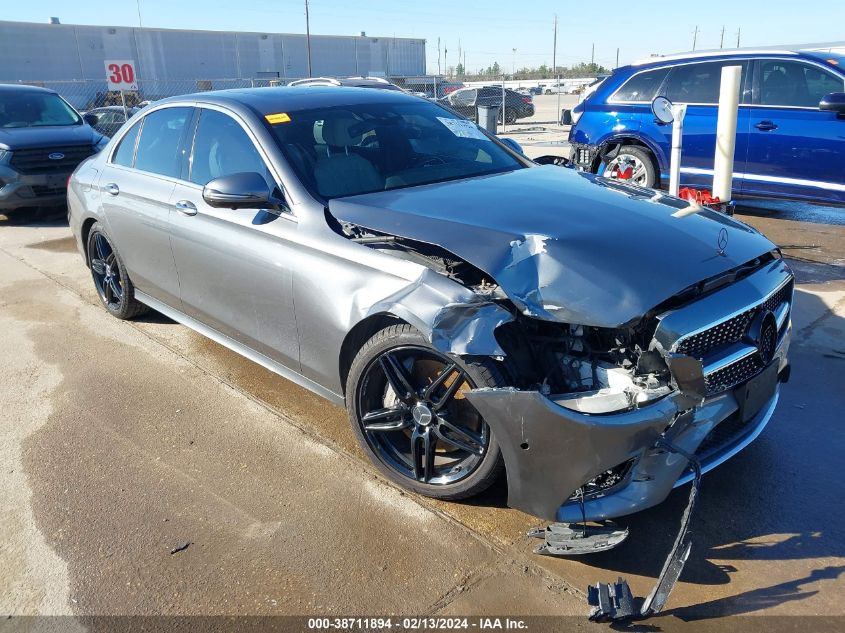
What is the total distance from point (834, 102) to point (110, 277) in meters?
6.93

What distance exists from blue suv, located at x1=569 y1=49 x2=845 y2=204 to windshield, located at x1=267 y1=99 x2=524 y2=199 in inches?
152

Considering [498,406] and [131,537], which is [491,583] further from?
[131,537]

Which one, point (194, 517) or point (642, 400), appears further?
point (194, 517)

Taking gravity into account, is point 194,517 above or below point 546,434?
below

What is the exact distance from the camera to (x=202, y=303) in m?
4.29

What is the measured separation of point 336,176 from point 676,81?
629 centimetres

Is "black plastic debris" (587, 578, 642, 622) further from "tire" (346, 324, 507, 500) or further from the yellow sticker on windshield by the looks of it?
the yellow sticker on windshield

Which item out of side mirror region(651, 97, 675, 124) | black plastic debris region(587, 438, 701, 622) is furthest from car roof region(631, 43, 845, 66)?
black plastic debris region(587, 438, 701, 622)

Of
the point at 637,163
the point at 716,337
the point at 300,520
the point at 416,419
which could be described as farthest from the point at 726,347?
the point at 637,163

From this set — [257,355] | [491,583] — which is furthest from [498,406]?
[257,355]

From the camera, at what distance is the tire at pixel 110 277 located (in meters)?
5.35

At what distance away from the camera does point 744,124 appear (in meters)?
7.85

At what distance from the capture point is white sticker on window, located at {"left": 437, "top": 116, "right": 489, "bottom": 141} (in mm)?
4414

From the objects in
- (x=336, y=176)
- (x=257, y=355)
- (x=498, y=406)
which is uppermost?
(x=336, y=176)
